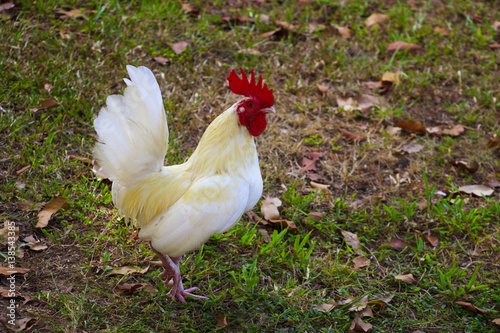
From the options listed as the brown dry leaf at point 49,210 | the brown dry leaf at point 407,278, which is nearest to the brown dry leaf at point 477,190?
the brown dry leaf at point 407,278

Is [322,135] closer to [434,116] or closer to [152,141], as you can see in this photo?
[434,116]

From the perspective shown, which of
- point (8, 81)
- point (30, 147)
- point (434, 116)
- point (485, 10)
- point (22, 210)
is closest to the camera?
point (22, 210)

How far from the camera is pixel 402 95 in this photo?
5234 millimetres

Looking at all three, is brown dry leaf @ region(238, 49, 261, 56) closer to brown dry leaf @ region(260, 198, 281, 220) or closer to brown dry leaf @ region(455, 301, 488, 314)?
brown dry leaf @ region(260, 198, 281, 220)

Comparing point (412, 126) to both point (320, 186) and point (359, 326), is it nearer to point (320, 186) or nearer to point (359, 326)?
point (320, 186)

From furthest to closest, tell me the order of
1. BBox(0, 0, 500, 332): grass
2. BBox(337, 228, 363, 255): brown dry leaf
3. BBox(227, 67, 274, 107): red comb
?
BBox(337, 228, 363, 255): brown dry leaf → BBox(0, 0, 500, 332): grass → BBox(227, 67, 274, 107): red comb

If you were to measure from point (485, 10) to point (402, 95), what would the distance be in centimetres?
238

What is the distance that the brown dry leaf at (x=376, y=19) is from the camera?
6012 mm

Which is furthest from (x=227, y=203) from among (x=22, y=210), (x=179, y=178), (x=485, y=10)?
(x=485, y=10)

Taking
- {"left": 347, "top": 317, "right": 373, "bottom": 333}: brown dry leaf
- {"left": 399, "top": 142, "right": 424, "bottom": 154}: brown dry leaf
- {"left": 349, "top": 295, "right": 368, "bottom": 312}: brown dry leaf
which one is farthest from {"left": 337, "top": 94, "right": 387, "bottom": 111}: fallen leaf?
{"left": 347, "top": 317, "right": 373, "bottom": 333}: brown dry leaf

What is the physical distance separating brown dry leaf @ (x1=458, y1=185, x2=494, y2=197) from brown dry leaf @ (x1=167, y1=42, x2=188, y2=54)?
10.4 ft

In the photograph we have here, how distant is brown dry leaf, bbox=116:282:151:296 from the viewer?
10.4 ft

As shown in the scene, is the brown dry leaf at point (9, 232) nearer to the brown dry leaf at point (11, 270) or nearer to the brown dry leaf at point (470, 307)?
the brown dry leaf at point (11, 270)

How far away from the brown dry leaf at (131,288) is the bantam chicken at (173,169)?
20 cm
